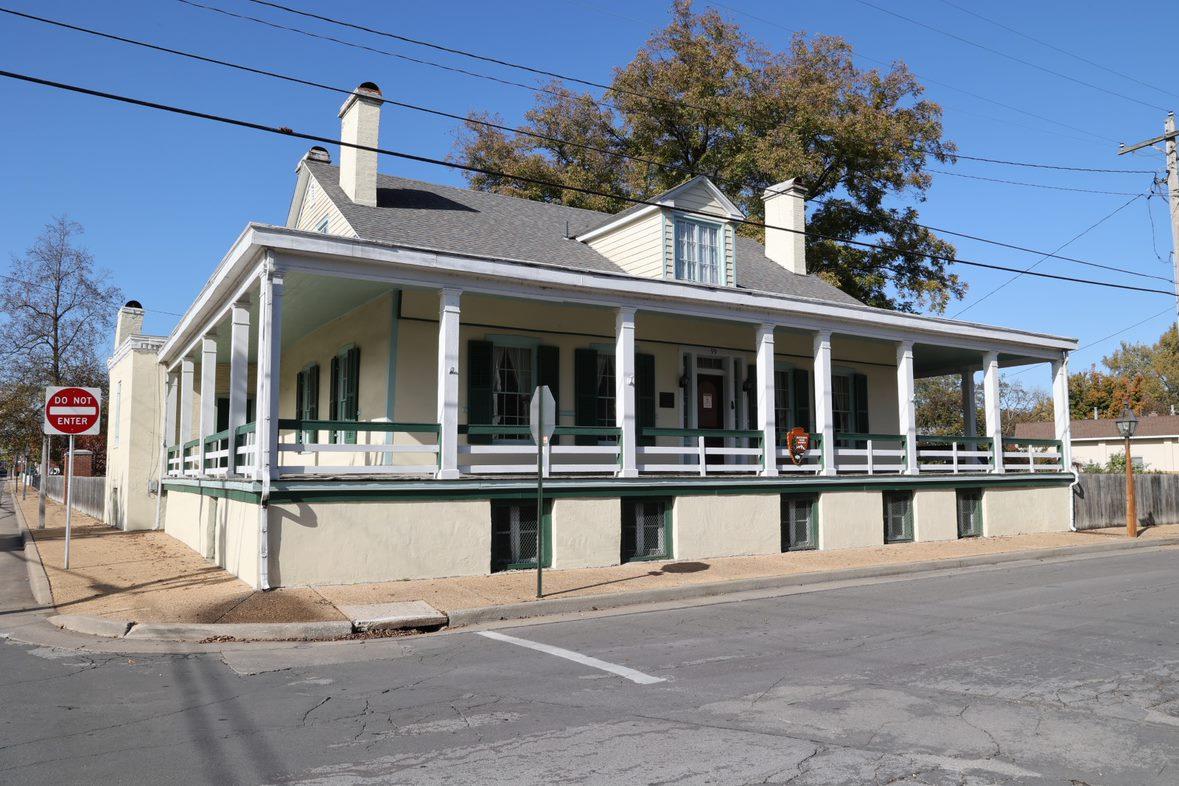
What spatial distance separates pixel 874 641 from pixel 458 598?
4.97 metres

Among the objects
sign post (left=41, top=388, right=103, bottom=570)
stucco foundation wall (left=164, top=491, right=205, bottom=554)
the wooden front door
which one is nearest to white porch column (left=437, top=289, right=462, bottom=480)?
sign post (left=41, top=388, right=103, bottom=570)

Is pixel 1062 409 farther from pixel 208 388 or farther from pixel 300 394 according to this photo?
pixel 208 388

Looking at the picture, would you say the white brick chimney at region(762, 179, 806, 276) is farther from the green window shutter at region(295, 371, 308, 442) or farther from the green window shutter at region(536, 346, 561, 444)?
the green window shutter at region(295, 371, 308, 442)

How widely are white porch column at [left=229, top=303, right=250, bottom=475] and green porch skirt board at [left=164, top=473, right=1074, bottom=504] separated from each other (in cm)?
71

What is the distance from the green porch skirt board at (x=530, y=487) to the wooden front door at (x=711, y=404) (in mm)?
2916

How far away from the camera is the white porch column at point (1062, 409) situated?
21531 mm

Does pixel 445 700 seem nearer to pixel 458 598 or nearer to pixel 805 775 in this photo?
pixel 805 775

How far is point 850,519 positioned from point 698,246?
6.10 metres

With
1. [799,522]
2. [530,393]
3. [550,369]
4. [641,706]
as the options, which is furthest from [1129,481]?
[641,706]

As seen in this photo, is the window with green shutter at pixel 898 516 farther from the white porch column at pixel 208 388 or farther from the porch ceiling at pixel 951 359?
the white porch column at pixel 208 388

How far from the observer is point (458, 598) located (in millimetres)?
10961

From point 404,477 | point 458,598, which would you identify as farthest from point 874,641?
point 404,477

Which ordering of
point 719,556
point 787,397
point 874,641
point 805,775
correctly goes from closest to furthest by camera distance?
point 805,775, point 874,641, point 719,556, point 787,397

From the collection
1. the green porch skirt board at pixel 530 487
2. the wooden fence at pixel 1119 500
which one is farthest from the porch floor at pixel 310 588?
the wooden fence at pixel 1119 500
